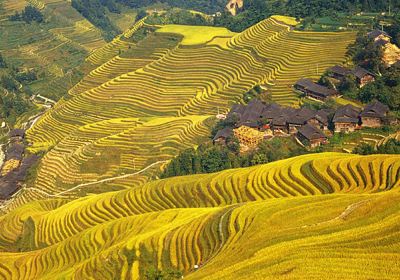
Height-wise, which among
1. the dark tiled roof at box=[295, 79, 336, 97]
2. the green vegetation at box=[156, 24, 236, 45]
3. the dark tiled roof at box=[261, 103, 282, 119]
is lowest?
the green vegetation at box=[156, 24, 236, 45]

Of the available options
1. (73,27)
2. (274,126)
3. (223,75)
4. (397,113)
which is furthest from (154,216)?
(73,27)

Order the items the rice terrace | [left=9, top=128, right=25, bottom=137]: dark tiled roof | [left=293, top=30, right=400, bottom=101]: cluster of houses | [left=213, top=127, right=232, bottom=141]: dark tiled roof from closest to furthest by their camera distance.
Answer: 1. the rice terrace
2. [left=213, top=127, right=232, bottom=141]: dark tiled roof
3. [left=293, top=30, right=400, bottom=101]: cluster of houses
4. [left=9, top=128, right=25, bottom=137]: dark tiled roof

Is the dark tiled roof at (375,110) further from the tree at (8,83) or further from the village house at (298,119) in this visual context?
the tree at (8,83)

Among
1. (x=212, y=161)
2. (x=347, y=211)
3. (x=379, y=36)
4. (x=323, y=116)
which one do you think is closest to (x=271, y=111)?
(x=323, y=116)

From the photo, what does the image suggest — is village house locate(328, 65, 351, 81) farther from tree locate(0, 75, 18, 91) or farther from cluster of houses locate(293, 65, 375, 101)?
tree locate(0, 75, 18, 91)

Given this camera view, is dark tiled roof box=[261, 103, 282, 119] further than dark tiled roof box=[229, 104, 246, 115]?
No

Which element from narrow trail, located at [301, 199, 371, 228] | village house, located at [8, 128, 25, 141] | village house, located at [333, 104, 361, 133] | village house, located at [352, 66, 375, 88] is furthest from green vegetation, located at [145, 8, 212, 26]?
narrow trail, located at [301, 199, 371, 228]

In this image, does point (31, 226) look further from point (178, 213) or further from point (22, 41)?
point (22, 41)

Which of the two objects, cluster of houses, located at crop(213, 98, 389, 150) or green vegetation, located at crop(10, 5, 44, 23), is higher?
cluster of houses, located at crop(213, 98, 389, 150)
